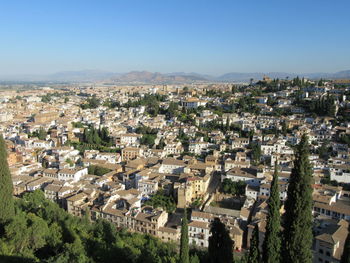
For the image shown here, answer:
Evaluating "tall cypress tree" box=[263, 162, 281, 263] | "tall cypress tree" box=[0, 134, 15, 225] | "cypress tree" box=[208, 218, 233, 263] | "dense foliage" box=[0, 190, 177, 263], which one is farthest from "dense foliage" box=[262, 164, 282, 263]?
"tall cypress tree" box=[0, 134, 15, 225]

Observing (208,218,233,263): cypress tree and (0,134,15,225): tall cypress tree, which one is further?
(0,134,15,225): tall cypress tree

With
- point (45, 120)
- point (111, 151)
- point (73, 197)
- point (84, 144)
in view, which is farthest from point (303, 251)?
point (45, 120)

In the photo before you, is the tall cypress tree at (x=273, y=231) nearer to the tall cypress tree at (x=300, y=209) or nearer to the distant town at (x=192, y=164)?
the distant town at (x=192, y=164)

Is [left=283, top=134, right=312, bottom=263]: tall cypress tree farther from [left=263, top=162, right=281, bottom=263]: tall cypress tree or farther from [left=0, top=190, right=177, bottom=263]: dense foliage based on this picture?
[left=0, top=190, right=177, bottom=263]: dense foliage

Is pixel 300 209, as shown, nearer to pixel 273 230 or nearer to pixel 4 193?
pixel 273 230

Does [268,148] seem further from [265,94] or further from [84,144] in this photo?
[265,94]

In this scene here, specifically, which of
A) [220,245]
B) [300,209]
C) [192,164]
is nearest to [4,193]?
[220,245]
